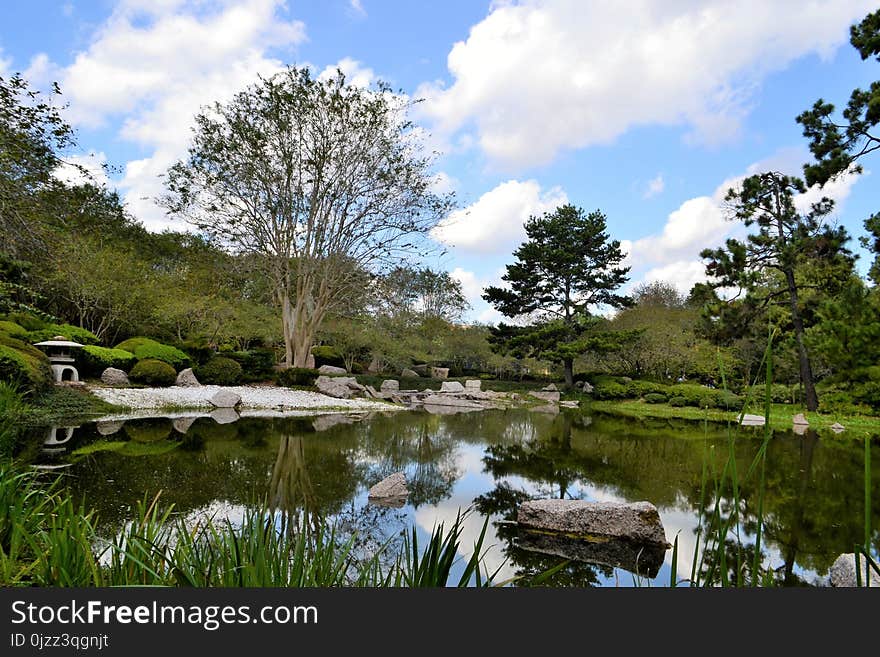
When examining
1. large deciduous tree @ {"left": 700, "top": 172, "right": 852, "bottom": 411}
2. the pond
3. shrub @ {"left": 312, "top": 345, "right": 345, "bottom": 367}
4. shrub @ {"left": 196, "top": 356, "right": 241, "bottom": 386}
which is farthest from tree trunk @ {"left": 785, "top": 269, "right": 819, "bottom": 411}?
shrub @ {"left": 312, "top": 345, "right": 345, "bottom": 367}

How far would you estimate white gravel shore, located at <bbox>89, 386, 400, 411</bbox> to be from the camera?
1142 centimetres

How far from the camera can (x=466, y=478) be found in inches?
252

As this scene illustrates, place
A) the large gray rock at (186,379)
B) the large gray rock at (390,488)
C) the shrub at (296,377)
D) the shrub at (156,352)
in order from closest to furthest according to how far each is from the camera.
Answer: the large gray rock at (390,488)
the large gray rock at (186,379)
the shrub at (156,352)
the shrub at (296,377)

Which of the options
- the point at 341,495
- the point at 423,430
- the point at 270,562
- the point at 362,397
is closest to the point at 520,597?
the point at 270,562

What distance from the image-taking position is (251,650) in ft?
4.72

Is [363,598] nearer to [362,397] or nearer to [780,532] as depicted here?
[780,532]

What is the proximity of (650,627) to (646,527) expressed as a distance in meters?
2.92

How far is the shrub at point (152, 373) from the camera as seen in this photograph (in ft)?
45.4

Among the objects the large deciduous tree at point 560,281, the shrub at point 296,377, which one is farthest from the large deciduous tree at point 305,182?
the large deciduous tree at point 560,281

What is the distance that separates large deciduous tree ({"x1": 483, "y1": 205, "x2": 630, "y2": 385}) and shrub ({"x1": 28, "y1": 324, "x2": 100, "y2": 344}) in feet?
52.9

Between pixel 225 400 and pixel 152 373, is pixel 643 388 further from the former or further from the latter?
pixel 152 373

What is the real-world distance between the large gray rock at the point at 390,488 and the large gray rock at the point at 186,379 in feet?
37.2

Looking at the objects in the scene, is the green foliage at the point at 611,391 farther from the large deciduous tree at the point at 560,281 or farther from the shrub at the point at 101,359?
the shrub at the point at 101,359

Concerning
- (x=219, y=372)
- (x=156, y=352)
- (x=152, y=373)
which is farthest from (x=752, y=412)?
(x=156, y=352)
